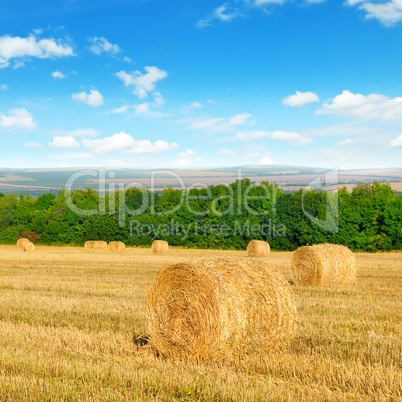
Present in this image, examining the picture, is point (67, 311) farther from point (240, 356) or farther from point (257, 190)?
point (257, 190)

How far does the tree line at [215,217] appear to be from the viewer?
45.8m

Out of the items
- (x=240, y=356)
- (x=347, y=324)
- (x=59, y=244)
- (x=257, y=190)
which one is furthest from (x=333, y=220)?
(x=240, y=356)

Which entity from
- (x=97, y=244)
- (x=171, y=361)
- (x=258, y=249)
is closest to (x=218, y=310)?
(x=171, y=361)

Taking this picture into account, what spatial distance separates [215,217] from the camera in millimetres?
52406

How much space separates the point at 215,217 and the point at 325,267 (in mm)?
37344

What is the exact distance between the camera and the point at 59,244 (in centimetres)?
5459

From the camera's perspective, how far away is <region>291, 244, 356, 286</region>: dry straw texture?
15.2m

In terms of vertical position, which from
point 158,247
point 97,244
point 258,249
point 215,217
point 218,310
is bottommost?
point 97,244

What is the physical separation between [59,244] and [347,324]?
50109mm

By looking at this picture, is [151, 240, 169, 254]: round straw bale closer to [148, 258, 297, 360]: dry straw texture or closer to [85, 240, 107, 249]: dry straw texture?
[85, 240, 107, 249]: dry straw texture

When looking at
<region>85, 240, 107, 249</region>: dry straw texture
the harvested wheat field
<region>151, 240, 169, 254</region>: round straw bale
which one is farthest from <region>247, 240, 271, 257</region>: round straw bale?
the harvested wheat field

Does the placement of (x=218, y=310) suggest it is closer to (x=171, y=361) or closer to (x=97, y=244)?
(x=171, y=361)

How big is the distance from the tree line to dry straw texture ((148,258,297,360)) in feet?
131

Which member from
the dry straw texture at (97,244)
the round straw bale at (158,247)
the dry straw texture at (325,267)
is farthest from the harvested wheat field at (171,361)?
the dry straw texture at (97,244)
